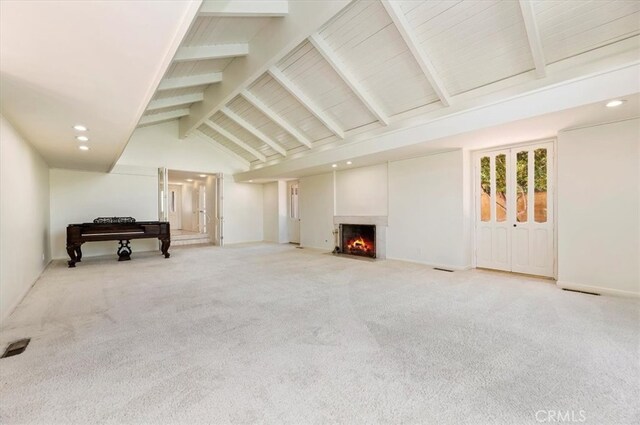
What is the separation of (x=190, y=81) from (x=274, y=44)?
2007 millimetres

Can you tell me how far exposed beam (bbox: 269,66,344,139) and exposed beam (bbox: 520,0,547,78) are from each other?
11.2 feet

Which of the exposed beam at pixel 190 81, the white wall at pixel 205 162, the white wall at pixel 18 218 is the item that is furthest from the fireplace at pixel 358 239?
the white wall at pixel 18 218

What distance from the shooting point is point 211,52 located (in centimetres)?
430

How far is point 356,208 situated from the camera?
23.6ft

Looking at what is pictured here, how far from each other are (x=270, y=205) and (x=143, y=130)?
4337mm

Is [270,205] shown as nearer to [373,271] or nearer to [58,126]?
[373,271]

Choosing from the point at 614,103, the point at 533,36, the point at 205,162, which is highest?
the point at 533,36

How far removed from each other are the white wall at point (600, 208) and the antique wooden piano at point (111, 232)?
304 inches

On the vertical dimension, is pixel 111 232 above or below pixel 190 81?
below

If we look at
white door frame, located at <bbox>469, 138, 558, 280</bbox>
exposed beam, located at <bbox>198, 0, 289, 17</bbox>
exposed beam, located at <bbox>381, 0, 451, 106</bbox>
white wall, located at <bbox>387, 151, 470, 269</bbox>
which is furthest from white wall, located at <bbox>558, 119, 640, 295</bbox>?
exposed beam, located at <bbox>198, 0, 289, 17</bbox>

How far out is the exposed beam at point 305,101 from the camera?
500 cm

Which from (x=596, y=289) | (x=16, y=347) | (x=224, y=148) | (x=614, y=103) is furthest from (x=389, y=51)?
(x=224, y=148)

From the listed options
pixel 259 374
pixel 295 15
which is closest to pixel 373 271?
pixel 259 374

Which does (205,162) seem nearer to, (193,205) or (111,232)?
(111,232)
